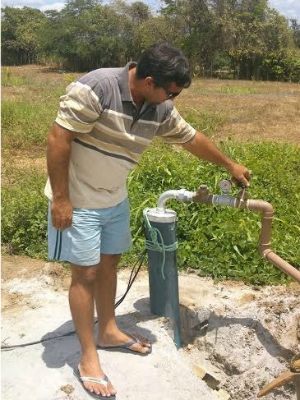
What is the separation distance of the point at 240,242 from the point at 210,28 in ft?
84.5

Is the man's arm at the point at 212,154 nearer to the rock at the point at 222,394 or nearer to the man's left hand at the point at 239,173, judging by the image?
the man's left hand at the point at 239,173

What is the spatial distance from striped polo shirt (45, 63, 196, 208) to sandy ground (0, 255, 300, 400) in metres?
0.91

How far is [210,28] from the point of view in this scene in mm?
27750

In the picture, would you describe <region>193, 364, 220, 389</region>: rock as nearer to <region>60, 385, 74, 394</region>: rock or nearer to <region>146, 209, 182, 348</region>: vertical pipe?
<region>146, 209, 182, 348</region>: vertical pipe

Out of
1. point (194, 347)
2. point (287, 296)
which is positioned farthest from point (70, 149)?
point (287, 296)

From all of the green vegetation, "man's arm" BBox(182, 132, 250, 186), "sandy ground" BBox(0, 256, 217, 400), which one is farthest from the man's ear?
the green vegetation

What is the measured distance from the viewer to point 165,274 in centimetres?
306

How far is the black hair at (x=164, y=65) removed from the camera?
7.15 ft

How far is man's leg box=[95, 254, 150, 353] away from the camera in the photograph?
2.68m

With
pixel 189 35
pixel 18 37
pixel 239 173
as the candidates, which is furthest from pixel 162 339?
pixel 18 37

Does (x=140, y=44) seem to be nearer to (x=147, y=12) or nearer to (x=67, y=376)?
(x=147, y=12)

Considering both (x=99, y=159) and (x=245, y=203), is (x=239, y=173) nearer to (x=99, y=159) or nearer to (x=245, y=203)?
(x=245, y=203)

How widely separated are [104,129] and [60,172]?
27 cm

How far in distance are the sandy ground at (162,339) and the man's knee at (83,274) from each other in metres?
0.52
